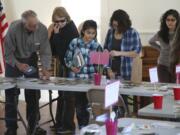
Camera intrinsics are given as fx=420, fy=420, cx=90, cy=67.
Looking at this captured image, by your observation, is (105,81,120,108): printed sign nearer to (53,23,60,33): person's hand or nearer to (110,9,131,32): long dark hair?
(110,9,131,32): long dark hair

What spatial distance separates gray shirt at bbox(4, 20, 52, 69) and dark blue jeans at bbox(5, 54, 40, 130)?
0.40ft

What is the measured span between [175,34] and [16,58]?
179 centimetres

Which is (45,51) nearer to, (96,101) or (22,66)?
(22,66)

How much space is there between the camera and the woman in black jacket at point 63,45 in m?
4.90

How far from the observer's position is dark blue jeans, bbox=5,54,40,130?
15.1ft

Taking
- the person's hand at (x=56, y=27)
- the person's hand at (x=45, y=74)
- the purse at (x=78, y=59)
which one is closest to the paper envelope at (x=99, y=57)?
the purse at (x=78, y=59)

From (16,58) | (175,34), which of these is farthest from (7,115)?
(175,34)

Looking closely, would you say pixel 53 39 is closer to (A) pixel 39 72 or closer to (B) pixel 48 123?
(A) pixel 39 72

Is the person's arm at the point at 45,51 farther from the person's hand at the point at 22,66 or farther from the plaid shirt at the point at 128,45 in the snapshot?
the plaid shirt at the point at 128,45

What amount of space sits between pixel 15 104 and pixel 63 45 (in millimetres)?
952

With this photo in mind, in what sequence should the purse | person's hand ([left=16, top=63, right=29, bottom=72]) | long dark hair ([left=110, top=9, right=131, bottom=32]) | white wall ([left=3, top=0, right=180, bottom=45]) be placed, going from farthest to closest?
white wall ([left=3, top=0, right=180, bottom=45])
long dark hair ([left=110, top=9, right=131, bottom=32])
person's hand ([left=16, top=63, right=29, bottom=72])
the purse

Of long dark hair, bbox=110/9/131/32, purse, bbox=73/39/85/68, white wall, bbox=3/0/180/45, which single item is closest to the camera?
purse, bbox=73/39/85/68

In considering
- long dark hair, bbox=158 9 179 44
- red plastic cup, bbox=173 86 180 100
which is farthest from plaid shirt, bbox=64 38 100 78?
red plastic cup, bbox=173 86 180 100

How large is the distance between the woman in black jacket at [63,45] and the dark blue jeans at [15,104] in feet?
1.13
